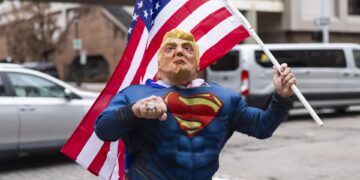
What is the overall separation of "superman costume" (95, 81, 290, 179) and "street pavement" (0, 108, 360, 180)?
4468mm

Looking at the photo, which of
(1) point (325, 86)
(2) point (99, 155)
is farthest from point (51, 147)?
(1) point (325, 86)

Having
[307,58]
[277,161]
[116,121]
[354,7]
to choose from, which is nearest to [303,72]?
[307,58]

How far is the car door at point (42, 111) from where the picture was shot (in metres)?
8.00

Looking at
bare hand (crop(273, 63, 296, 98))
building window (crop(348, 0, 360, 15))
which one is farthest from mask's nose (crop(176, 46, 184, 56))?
building window (crop(348, 0, 360, 15))

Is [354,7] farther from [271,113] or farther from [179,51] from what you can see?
[179,51]

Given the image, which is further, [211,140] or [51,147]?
[51,147]

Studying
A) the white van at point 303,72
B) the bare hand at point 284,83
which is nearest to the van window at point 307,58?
the white van at point 303,72

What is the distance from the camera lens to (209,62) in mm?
3785

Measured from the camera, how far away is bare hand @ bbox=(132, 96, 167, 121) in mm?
2561

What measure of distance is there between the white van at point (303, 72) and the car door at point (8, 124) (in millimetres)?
6966

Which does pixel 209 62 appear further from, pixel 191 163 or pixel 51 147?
pixel 51 147

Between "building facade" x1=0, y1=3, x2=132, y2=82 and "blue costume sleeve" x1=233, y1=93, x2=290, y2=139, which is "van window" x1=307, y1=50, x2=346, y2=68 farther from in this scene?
"building facade" x1=0, y1=3, x2=132, y2=82

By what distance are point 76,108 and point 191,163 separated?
234 inches

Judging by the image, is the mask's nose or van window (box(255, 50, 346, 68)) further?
van window (box(255, 50, 346, 68))
